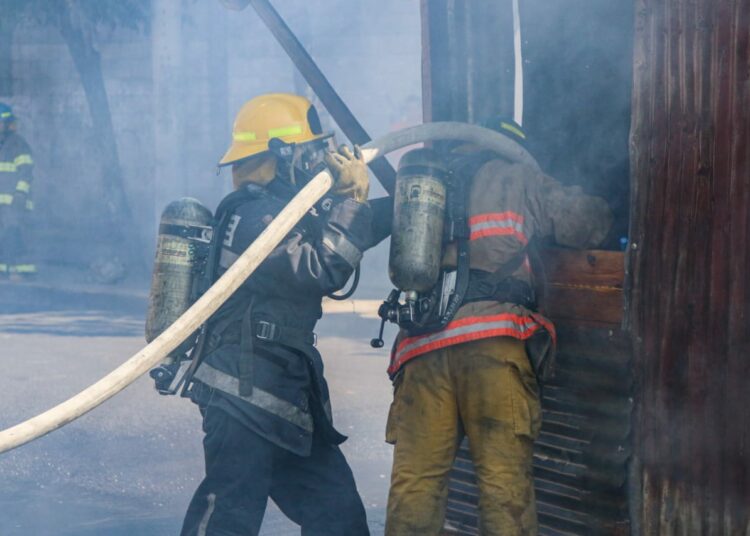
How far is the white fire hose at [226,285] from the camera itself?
118 inches

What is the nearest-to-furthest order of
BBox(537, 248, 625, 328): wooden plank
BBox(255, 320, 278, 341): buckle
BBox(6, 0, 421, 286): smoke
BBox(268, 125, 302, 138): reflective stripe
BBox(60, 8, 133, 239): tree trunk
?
BBox(537, 248, 625, 328): wooden plank, BBox(255, 320, 278, 341): buckle, BBox(268, 125, 302, 138): reflective stripe, BBox(6, 0, 421, 286): smoke, BBox(60, 8, 133, 239): tree trunk

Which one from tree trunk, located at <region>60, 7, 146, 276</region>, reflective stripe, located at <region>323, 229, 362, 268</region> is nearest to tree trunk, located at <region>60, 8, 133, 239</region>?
tree trunk, located at <region>60, 7, 146, 276</region>

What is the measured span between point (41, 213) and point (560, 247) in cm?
1353

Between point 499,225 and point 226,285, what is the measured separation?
34.7 inches

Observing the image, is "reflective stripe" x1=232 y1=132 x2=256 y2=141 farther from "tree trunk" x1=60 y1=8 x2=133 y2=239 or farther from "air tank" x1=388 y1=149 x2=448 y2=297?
"tree trunk" x1=60 y1=8 x2=133 y2=239

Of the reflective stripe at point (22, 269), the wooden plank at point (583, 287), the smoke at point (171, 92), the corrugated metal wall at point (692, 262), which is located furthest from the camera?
the reflective stripe at point (22, 269)

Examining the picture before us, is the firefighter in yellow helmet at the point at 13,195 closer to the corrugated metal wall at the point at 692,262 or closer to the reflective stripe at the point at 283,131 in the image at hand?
the reflective stripe at the point at 283,131

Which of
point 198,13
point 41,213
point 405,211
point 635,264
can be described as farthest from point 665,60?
point 41,213

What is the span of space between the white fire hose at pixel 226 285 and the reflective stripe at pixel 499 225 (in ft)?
0.77

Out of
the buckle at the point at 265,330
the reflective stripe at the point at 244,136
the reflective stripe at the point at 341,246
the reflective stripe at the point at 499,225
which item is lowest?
the buckle at the point at 265,330

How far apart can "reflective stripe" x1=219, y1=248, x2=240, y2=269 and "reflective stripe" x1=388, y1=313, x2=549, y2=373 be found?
0.66 meters

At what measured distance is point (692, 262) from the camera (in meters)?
3.05

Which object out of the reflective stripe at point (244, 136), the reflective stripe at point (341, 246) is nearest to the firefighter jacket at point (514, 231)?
the reflective stripe at point (341, 246)

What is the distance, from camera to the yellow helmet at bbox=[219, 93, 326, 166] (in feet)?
12.1
